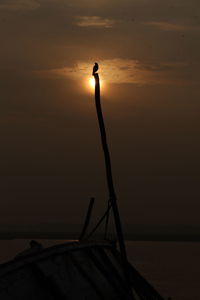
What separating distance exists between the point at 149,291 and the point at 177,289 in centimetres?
8520

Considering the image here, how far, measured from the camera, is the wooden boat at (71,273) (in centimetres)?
1205

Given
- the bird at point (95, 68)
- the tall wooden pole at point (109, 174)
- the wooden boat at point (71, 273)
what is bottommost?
the wooden boat at point (71, 273)

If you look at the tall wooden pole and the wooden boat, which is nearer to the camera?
the wooden boat

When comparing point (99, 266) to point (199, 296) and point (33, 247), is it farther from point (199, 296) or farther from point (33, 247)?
point (199, 296)

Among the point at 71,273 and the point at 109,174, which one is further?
the point at 109,174

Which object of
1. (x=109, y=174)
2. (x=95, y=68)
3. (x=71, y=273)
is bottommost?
(x=71, y=273)

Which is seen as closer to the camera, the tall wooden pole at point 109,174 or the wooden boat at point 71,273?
the wooden boat at point 71,273

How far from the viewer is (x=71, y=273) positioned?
1280cm

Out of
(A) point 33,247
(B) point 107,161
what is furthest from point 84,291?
(B) point 107,161

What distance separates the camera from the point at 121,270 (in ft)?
51.1

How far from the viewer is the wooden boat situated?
12.1 meters

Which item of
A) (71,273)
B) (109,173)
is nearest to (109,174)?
(109,173)

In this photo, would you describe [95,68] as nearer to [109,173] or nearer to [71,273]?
[109,173]

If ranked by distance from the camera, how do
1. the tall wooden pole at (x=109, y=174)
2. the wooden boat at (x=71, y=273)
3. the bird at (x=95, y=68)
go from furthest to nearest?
1. the tall wooden pole at (x=109, y=174)
2. the bird at (x=95, y=68)
3. the wooden boat at (x=71, y=273)
